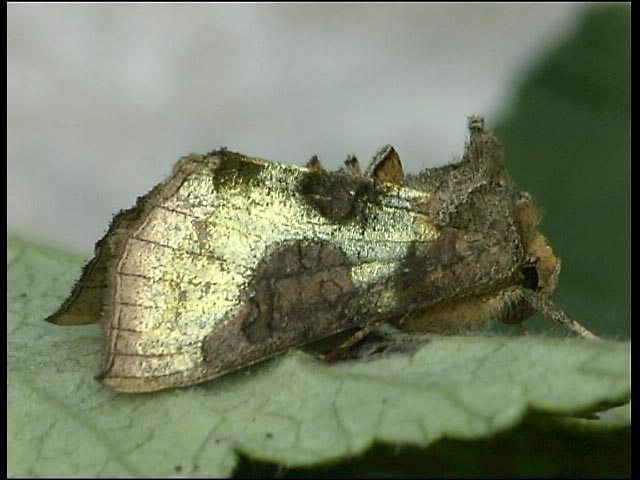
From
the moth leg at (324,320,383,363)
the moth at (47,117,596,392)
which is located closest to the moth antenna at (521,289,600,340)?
the moth at (47,117,596,392)

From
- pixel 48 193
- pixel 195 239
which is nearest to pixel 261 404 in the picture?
pixel 195 239

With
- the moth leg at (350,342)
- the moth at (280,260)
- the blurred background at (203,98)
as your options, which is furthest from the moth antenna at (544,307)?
the blurred background at (203,98)

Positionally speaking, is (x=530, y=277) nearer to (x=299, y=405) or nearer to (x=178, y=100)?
(x=299, y=405)

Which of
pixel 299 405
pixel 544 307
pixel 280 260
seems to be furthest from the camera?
pixel 544 307

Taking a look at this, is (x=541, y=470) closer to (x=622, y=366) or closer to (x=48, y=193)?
(x=622, y=366)

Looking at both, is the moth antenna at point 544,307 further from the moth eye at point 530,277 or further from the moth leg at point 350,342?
the moth leg at point 350,342

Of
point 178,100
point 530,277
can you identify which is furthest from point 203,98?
point 530,277
